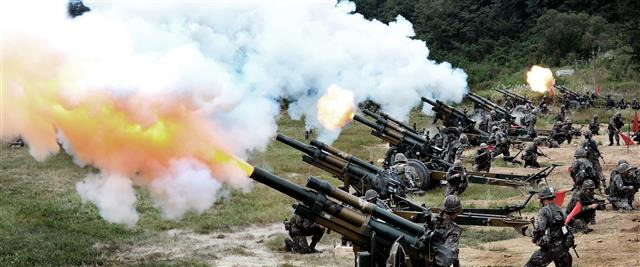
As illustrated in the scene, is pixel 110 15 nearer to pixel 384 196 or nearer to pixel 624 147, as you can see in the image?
pixel 384 196

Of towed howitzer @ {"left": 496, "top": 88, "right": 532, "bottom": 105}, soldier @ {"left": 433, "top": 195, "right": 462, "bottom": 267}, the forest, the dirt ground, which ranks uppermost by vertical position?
the forest

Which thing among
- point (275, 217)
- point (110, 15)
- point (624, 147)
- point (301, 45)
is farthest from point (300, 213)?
point (624, 147)

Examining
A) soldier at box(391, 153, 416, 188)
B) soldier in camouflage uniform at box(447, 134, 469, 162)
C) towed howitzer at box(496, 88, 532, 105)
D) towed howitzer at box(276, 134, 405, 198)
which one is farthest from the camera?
towed howitzer at box(496, 88, 532, 105)

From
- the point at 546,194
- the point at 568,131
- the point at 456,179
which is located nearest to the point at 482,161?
the point at 456,179

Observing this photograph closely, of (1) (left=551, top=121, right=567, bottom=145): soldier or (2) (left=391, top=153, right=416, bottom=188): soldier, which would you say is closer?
(2) (left=391, top=153, right=416, bottom=188): soldier

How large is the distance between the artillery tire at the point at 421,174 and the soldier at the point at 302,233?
725 cm

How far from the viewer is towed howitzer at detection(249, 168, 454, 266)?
984cm

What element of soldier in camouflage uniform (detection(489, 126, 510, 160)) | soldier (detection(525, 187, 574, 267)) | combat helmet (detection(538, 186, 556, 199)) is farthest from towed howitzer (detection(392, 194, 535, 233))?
soldier in camouflage uniform (detection(489, 126, 510, 160))

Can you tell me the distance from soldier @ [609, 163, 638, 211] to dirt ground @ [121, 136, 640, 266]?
0.36 meters

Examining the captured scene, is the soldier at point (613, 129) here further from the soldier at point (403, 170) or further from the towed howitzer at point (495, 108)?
the soldier at point (403, 170)

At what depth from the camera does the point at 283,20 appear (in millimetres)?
22312

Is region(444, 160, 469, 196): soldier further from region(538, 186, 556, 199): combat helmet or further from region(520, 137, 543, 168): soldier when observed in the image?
region(520, 137, 543, 168): soldier

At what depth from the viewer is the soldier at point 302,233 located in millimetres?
14820

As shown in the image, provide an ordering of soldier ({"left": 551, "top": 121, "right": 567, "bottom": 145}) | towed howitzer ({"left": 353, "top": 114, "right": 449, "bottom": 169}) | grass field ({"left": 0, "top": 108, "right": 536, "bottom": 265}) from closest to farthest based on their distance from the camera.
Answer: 1. grass field ({"left": 0, "top": 108, "right": 536, "bottom": 265})
2. towed howitzer ({"left": 353, "top": 114, "right": 449, "bottom": 169})
3. soldier ({"left": 551, "top": 121, "right": 567, "bottom": 145})
